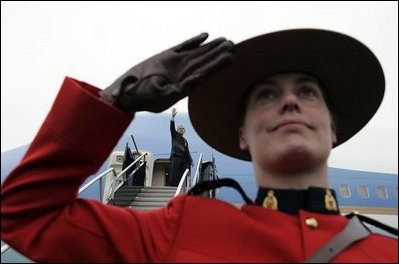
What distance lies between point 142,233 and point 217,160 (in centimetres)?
899

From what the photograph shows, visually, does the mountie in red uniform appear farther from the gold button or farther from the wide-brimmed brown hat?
the wide-brimmed brown hat

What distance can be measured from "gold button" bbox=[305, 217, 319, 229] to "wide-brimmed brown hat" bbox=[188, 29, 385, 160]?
60 cm

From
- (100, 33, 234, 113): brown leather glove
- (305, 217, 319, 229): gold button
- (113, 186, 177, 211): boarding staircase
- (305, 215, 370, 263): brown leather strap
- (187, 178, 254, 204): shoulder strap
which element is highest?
(100, 33, 234, 113): brown leather glove

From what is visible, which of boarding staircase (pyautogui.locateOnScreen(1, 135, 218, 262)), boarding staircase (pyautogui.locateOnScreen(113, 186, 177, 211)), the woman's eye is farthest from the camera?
boarding staircase (pyautogui.locateOnScreen(113, 186, 177, 211))

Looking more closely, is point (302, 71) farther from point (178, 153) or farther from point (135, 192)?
point (135, 192)

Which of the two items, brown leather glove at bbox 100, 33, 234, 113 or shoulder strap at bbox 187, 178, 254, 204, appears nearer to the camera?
brown leather glove at bbox 100, 33, 234, 113

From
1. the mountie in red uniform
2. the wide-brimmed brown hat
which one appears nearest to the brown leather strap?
the mountie in red uniform

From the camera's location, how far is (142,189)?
6.00 m

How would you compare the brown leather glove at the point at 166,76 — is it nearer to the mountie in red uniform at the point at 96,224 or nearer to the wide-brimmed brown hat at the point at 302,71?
the mountie in red uniform at the point at 96,224

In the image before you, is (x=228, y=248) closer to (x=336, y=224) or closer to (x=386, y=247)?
(x=336, y=224)

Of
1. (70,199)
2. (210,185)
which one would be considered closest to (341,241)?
(210,185)

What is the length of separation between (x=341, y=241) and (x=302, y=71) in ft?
2.29

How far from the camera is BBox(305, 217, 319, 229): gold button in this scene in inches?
43.2

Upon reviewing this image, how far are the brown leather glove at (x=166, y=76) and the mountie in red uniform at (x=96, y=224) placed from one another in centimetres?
6
